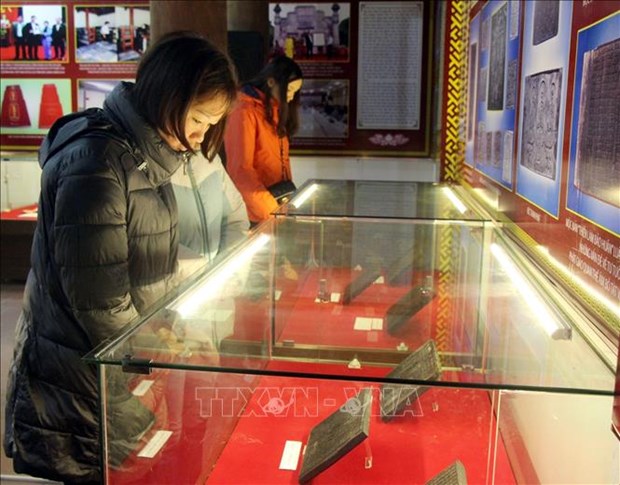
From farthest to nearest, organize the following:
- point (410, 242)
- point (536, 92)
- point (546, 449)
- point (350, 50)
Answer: point (350, 50)
point (410, 242)
point (536, 92)
point (546, 449)

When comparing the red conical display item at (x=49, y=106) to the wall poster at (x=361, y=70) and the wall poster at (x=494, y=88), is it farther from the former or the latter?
the wall poster at (x=494, y=88)

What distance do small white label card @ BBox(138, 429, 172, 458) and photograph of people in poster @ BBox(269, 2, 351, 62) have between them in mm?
5295

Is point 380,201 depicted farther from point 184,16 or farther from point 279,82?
point 184,16

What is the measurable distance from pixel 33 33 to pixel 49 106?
65cm

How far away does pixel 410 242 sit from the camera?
2.56 m

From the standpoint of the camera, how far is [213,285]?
162cm

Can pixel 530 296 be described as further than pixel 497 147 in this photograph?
No

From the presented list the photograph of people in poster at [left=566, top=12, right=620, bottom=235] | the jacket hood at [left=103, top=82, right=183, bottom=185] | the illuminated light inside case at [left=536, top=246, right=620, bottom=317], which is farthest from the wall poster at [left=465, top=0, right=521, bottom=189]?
the jacket hood at [left=103, top=82, right=183, bottom=185]

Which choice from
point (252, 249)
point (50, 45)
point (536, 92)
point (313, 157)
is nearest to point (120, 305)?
point (252, 249)

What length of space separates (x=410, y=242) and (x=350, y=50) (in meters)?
4.06

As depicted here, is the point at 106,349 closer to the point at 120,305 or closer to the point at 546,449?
the point at 120,305

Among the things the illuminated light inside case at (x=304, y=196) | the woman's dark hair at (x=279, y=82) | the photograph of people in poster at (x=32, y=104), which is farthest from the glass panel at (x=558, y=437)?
the photograph of people in poster at (x=32, y=104)

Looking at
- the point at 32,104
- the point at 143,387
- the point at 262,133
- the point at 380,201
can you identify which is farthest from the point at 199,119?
the point at 32,104

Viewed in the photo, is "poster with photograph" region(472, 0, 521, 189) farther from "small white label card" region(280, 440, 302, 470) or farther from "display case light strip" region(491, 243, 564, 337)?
"small white label card" region(280, 440, 302, 470)
